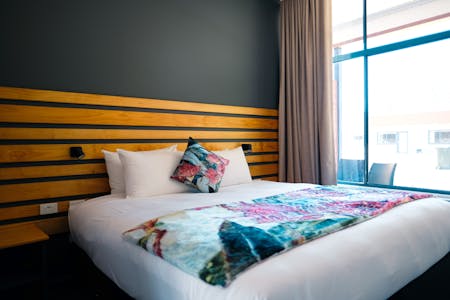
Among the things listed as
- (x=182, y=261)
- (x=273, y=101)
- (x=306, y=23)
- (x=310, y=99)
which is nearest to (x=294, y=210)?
(x=182, y=261)

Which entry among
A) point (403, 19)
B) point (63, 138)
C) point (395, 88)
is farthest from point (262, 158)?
point (63, 138)

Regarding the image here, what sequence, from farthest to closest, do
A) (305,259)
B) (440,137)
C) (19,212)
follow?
(440,137)
(19,212)
(305,259)

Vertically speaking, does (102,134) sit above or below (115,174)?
above

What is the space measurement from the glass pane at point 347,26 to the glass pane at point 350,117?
7.1 inches

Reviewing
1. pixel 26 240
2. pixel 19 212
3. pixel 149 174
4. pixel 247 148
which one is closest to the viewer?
pixel 26 240

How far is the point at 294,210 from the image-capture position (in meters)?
1.69

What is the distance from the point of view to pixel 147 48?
273 centimetres

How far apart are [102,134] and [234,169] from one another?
1.24 m

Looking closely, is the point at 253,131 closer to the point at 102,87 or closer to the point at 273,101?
the point at 273,101

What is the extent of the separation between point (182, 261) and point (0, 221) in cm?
165

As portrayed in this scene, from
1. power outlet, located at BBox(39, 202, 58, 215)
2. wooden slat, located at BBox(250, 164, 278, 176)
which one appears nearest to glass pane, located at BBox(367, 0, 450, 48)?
wooden slat, located at BBox(250, 164, 278, 176)

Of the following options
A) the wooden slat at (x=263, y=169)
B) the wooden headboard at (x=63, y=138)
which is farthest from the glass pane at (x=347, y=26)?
the wooden headboard at (x=63, y=138)

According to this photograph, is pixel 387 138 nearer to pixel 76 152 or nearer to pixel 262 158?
pixel 262 158

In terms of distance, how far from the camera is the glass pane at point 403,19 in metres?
3.03
